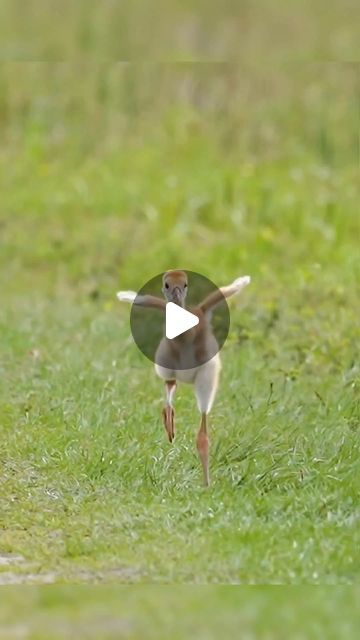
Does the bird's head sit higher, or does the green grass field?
the bird's head

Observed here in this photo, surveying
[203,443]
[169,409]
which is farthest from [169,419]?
[203,443]

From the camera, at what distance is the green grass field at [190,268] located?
6207 millimetres

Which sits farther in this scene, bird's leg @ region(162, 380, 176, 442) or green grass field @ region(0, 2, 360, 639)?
bird's leg @ region(162, 380, 176, 442)

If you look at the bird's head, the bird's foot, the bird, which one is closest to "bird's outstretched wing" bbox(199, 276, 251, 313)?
the bird

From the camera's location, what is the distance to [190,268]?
11.3m

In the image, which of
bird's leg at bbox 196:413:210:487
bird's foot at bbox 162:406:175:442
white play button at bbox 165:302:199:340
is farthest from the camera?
bird's foot at bbox 162:406:175:442

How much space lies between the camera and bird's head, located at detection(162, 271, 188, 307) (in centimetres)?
614

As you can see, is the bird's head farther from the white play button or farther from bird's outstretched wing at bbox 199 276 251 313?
→ bird's outstretched wing at bbox 199 276 251 313

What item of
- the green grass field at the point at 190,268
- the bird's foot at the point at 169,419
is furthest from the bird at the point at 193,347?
the green grass field at the point at 190,268

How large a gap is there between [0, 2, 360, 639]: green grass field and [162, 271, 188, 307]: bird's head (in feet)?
2.82

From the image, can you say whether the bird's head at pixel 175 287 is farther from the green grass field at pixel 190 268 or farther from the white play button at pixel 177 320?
the green grass field at pixel 190 268

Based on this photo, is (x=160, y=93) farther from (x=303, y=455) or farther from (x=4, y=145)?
(x=303, y=455)

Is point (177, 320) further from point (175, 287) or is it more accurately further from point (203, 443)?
point (203, 443)

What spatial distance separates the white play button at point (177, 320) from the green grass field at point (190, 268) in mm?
722
